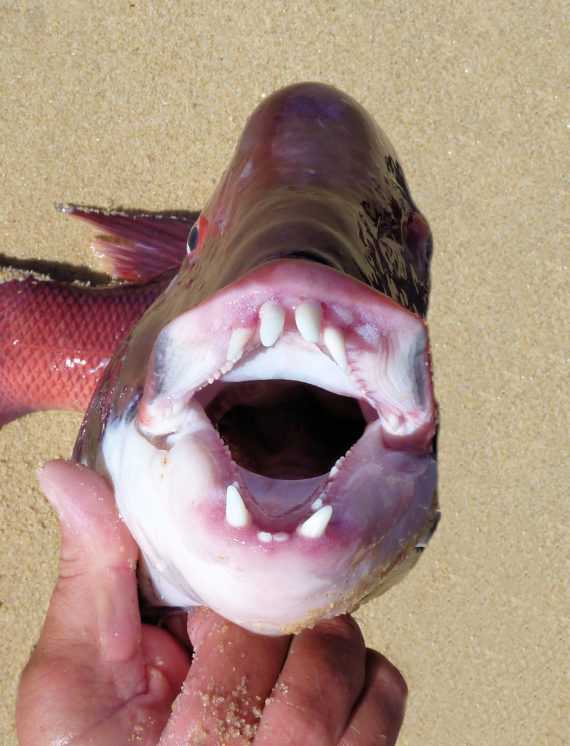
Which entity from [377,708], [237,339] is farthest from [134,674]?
[237,339]

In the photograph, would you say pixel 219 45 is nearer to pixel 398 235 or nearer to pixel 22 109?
pixel 22 109

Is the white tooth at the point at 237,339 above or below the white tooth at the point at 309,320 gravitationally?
below

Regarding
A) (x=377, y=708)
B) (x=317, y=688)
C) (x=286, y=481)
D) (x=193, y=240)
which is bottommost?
(x=377, y=708)

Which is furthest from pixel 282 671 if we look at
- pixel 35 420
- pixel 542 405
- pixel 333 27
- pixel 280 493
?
pixel 333 27

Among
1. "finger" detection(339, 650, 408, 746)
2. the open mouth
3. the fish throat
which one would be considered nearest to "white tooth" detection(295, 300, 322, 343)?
the open mouth

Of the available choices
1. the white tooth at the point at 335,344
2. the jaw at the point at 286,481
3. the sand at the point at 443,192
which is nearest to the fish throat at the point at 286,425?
the jaw at the point at 286,481

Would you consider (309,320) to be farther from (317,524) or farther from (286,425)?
(286,425)

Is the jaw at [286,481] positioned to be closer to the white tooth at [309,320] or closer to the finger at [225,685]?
the white tooth at [309,320]

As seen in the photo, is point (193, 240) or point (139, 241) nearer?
point (193, 240)
